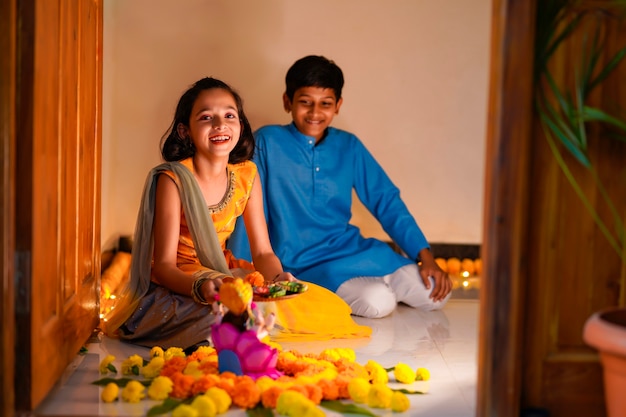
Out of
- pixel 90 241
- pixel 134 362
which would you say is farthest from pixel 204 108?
pixel 134 362

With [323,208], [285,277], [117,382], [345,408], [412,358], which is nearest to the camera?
[345,408]

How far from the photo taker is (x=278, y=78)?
557 centimetres

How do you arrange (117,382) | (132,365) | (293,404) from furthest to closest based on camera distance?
1. (132,365)
2. (117,382)
3. (293,404)

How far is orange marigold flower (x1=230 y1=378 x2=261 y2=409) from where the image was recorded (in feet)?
9.46

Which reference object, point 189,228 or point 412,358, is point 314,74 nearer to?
point 189,228

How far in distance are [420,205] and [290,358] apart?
2577 mm

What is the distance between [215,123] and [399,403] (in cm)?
156

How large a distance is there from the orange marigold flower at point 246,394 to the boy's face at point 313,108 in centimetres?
210

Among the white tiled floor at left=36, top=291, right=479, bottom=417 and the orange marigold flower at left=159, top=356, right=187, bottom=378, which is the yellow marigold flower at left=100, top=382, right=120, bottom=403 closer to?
the white tiled floor at left=36, top=291, right=479, bottom=417

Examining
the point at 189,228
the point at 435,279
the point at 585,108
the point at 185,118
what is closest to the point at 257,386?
the point at 189,228

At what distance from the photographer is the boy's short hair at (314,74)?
15.5 ft

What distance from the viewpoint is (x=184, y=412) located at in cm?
273

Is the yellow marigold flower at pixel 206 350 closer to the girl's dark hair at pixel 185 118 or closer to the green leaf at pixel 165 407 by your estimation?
the green leaf at pixel 165 407

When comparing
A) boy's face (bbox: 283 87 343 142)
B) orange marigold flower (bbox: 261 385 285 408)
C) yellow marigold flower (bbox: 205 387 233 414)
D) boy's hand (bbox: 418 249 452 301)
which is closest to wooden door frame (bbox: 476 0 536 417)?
orange marigold flower (bbox: 261 385 285 408)
